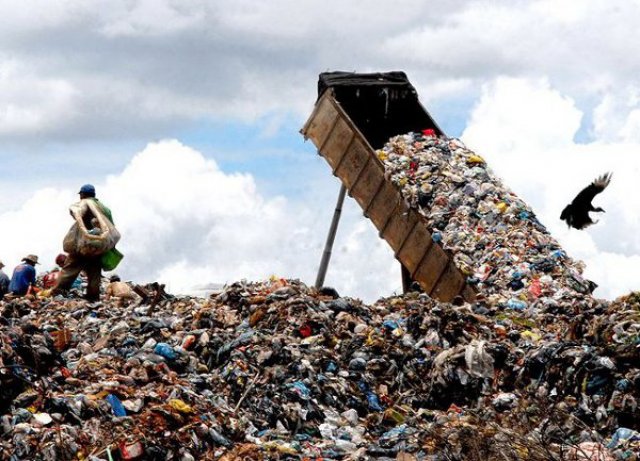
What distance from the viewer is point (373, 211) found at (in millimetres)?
12125

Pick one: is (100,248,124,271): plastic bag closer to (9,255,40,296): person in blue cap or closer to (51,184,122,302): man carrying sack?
(51,184,122,302): man carrying sack

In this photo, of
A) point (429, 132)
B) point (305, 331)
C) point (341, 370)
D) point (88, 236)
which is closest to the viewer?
point (341, 370)

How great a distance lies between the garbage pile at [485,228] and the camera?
1102 centimetres

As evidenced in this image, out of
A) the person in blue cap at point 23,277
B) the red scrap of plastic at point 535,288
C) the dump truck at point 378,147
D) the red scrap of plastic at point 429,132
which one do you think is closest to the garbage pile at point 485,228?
the red scrap of plastic at point 535,288

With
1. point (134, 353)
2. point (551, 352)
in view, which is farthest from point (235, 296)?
point (551, 352)

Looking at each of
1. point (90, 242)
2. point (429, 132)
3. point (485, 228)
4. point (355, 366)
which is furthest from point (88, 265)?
point (429, 132)

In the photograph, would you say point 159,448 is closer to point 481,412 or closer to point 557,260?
point 481,412

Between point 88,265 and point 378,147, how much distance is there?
15.7 feet

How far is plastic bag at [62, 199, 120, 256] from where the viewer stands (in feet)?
36.1

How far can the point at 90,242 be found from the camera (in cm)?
1097

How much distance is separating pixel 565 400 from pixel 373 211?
15.7 ft

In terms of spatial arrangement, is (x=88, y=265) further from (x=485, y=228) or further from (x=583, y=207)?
(x=583, y=207)

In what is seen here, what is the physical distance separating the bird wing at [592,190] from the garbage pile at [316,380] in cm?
156

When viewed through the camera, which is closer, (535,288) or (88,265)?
(535,288)
